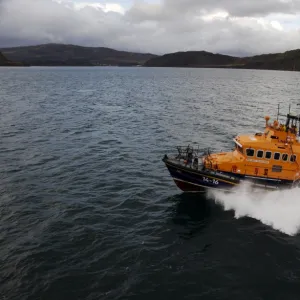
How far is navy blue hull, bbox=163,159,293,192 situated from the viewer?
76.1 ft

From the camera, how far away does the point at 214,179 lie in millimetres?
23328

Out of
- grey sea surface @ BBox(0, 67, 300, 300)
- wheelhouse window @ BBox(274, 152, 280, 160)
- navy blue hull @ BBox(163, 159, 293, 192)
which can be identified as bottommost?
grey sea surface @ BBox(0, 67, 300, 300)

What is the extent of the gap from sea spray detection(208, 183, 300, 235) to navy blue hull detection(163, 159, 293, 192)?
16.9 inches

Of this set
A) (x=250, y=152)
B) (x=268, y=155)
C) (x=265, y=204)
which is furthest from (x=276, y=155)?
(x=265, y=204)

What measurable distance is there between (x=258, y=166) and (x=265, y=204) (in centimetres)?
265

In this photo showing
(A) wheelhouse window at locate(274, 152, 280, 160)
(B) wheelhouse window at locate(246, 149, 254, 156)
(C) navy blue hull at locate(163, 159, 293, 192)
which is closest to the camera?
(A) wheelhouse window at locate(274, 152, 280, 160)

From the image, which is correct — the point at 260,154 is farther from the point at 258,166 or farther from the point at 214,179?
the point at 214,179

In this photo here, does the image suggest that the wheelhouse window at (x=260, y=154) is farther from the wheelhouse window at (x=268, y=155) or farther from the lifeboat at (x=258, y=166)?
the wheelhouse window at (x=268, y=155)

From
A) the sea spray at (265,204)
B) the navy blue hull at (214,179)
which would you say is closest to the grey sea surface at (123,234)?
the sea spray at (265,204)

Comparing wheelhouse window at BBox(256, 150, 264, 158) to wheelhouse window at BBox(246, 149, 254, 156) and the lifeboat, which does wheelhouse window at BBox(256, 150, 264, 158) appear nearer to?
the lifeboat

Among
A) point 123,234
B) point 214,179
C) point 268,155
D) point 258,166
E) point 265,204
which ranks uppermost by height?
point 268,155

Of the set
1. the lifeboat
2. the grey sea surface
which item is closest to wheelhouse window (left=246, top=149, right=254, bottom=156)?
the lifeboat

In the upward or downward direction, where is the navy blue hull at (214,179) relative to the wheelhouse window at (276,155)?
downward

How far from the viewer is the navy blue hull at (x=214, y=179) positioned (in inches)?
914
